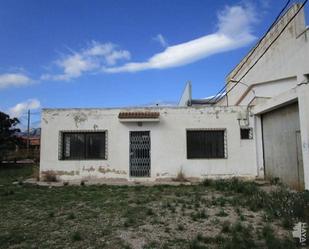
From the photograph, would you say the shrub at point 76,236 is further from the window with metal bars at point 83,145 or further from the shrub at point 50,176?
the shrub at point 50,176


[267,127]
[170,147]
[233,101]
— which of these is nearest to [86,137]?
[170,147]

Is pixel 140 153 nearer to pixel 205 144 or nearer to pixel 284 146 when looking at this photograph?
pixel 205 144

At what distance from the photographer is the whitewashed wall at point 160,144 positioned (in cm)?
1509

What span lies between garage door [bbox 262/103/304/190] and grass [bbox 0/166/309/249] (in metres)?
1.78

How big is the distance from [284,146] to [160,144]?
525cm

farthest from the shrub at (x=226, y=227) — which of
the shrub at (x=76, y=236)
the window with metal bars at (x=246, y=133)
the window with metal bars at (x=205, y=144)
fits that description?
the window with metal bars at (x=246, y=133)

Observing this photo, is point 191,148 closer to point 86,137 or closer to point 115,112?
point 115,112

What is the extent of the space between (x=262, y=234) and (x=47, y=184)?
10269mm

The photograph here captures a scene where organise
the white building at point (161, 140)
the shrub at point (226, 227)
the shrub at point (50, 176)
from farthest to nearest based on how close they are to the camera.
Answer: the shrub at point (50, 176) → the white building at point (161, 140) → the shrub at point (226, 227)

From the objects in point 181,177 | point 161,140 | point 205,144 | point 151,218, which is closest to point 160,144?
point 161,140

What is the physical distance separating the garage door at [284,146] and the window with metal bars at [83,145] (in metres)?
7.15

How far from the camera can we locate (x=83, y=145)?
15570mm

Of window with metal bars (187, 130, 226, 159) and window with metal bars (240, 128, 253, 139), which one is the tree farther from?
window with metal bars (240, 128, 253, 139)

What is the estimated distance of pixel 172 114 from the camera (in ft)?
50.5
